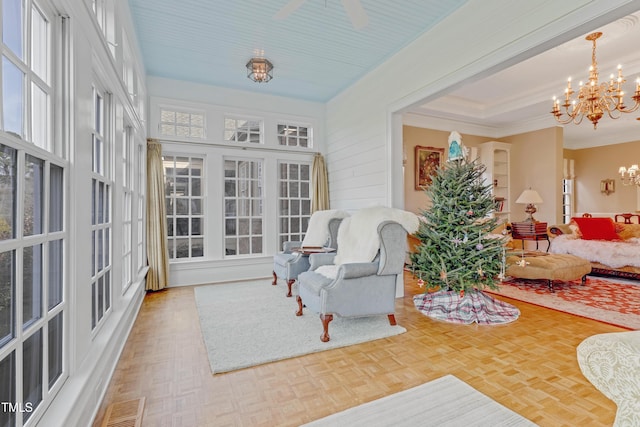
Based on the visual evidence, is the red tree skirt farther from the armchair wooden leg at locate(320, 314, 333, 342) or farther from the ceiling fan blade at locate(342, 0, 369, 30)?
the ceiling fan blade at locate(342, 0, 369, 30)

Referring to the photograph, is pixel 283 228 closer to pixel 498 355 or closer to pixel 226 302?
pixel 226 302

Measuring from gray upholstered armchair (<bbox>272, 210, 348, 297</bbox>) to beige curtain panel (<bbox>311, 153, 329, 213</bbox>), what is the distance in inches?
35.8

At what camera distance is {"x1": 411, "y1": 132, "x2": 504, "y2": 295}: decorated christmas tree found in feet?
11.0

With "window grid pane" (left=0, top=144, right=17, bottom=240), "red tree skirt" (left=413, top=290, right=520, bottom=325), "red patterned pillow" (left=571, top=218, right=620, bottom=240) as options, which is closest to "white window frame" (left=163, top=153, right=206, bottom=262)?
"red tree skirt" (left=413, top=290, right=520, bottom=325)

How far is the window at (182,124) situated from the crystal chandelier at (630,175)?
9805 mm

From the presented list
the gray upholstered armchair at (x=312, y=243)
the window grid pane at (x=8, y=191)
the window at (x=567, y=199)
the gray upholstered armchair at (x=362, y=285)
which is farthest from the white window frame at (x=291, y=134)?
the window at (x=567, y=199)

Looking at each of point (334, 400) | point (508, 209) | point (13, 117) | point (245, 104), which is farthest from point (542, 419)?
point (508, 209)

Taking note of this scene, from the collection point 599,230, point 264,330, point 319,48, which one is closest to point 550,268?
point 599,230

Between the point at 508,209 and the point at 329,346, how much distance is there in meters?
6.58

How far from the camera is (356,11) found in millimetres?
2494

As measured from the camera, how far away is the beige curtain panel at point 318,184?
18.6ft

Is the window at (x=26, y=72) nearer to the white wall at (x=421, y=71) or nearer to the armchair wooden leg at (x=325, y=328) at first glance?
the armchair wooden leg at (x=325, y=328)

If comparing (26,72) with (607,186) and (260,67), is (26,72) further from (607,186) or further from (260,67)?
(607,186)

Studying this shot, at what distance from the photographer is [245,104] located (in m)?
5.30
